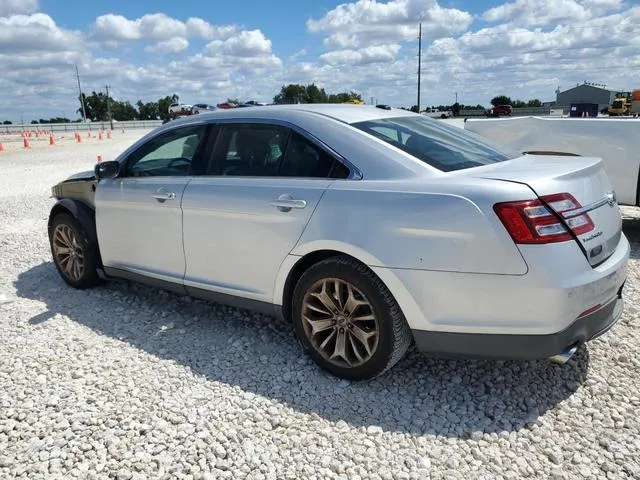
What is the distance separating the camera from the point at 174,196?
4.10 metres

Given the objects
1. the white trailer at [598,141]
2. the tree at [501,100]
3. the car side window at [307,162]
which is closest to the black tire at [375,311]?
the car side window at [307,162]

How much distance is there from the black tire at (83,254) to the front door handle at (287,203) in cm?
234

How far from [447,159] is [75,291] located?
12.4 ft

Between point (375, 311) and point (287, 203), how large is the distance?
2.82 feet

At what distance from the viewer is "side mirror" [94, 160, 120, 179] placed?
4551 mm

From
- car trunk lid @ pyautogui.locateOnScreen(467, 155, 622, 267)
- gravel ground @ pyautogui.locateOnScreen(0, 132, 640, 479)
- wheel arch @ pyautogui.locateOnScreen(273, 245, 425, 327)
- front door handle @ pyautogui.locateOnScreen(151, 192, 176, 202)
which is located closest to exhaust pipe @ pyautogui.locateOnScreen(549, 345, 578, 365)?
gravel ground @ pyautogui.locateOnScreen(0, 132, 640, 479)

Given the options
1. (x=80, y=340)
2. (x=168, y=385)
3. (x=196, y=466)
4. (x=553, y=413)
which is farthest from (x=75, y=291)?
(x=553, y=413)

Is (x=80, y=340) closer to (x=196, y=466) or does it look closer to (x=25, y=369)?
(x=25, y=369)

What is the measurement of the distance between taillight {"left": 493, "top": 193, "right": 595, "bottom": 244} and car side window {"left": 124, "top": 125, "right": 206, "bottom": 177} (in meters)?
2.40

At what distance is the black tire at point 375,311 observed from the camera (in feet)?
10.1

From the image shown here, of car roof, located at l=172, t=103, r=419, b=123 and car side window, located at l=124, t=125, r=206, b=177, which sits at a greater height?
car roof, located at l=172, t=103, r=419, b=123

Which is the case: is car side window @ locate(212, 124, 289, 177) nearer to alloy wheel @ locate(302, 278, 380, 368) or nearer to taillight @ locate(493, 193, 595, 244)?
alloy wheel @ locate(302, 278, 380, 368)

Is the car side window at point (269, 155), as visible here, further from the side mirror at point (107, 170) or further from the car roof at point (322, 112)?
the side mirror at point (107, 170)

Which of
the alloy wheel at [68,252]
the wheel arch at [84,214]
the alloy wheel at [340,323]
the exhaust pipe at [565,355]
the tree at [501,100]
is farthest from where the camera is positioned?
the tree at [501,100]
